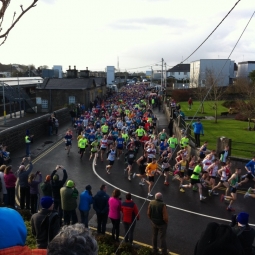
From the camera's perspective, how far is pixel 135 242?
8.95 m

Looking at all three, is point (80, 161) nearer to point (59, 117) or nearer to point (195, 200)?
point (195, 200)

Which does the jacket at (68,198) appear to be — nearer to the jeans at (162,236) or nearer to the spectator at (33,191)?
the spectator at (33,191)

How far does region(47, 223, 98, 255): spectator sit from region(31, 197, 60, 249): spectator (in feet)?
12.2

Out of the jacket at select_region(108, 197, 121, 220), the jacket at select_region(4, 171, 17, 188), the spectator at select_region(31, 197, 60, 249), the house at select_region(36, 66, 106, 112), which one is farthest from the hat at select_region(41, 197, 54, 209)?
the house at select_region(36, 66, 106, 112)

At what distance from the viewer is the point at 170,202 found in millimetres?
12242

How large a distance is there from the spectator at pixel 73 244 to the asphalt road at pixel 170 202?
6.04 m

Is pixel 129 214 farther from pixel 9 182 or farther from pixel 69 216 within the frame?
pixel 9 182

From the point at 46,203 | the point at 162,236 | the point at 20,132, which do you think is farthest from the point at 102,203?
the point at 20,132

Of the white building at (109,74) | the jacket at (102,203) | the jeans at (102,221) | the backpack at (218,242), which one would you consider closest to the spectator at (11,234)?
the backpack at (218,242)

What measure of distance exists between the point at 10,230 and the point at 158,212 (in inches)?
225

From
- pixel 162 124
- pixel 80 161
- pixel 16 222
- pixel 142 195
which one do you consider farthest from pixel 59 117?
pixel 16 222

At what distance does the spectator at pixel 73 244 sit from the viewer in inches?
93.9

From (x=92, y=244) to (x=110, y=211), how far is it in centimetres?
648

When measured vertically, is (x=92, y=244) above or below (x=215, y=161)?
above
